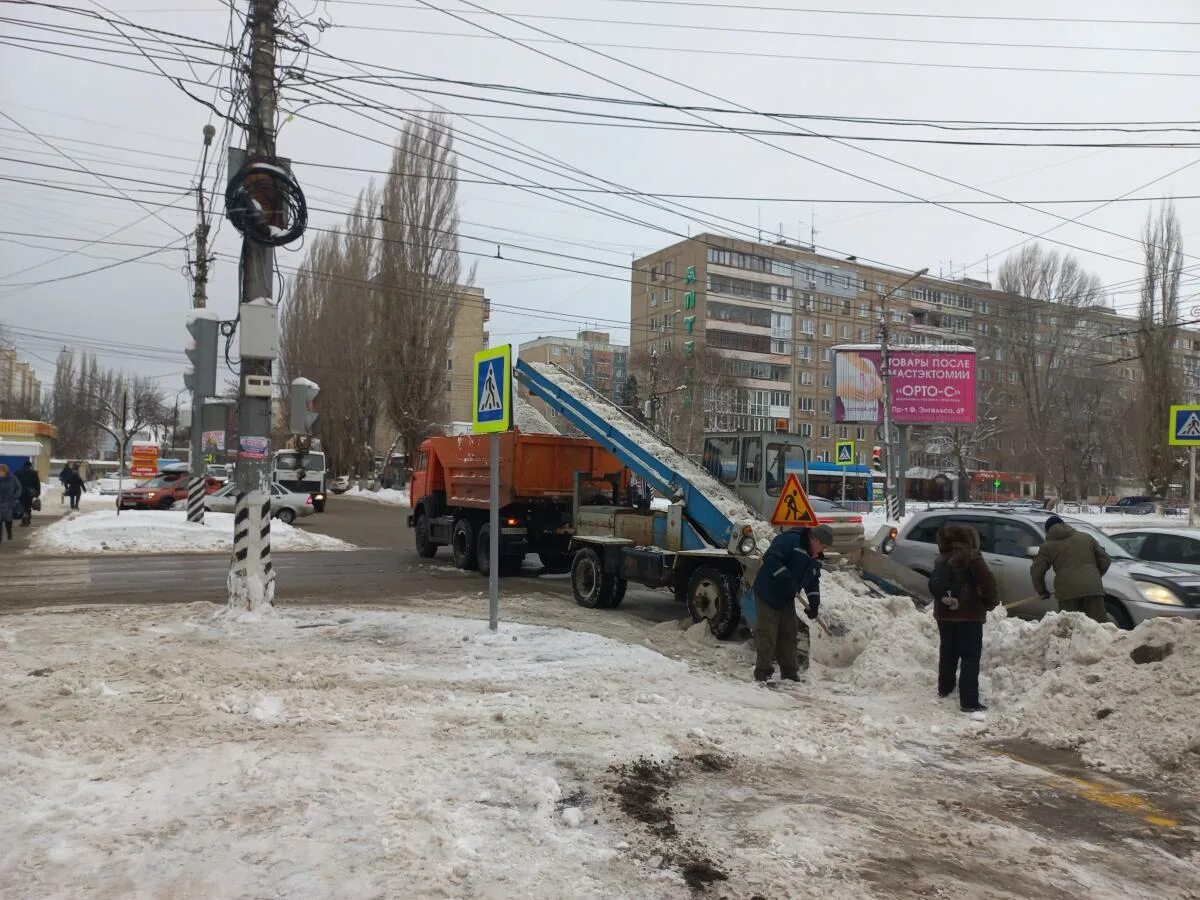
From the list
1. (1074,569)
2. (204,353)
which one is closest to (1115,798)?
(1074,569)

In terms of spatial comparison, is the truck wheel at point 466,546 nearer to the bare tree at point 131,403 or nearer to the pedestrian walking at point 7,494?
the pedestrian walking at point 7,494

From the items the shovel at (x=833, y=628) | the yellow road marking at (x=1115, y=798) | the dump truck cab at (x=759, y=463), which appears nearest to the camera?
the yellow road marking at (x=1115, y=798)

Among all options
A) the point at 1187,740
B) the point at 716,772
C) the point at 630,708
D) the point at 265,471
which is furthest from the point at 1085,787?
the point at 265,471

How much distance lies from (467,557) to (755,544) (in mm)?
8722

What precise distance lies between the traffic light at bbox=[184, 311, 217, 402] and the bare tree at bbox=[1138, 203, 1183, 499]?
4691 cm

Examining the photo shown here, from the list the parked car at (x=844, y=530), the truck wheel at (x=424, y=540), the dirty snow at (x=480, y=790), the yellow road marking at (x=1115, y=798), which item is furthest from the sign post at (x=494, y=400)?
the truck wheel at (x=424, y=540)

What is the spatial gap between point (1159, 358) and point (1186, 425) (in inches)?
1283

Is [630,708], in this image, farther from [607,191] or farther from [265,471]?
[607,191]

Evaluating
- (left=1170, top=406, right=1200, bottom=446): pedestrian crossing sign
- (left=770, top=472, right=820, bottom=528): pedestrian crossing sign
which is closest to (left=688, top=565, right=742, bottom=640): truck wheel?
(left=770, top=472, right=820, bottom=528): pedestrian crossing sign

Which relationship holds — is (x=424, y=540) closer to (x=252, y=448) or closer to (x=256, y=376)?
(x=252, y=448)

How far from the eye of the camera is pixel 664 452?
39.3ft

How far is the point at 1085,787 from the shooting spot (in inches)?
212

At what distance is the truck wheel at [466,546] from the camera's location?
17.2 meters

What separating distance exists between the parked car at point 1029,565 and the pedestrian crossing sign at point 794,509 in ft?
8.17
